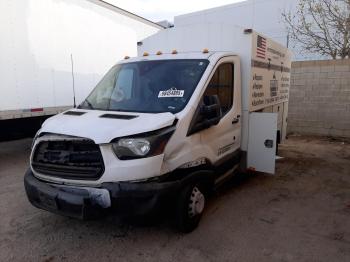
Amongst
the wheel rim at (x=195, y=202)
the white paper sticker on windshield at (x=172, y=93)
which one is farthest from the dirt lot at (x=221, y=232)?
the white paper sticker on windshield at (x=172, y=93)

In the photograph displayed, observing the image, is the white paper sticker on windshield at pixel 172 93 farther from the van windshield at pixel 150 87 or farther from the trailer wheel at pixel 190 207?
the trailer wheel at pixel 190 207

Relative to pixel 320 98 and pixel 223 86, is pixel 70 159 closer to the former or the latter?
pixel 223 86

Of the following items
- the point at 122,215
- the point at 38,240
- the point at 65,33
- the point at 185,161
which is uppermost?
the point at 65,33

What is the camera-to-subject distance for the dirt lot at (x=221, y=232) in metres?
3.23

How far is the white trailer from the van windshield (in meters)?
2.51

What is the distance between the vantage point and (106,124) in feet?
10.5

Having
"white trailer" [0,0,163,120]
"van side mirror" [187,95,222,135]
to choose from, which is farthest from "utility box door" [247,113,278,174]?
"white trailer" [0,0,163,120]

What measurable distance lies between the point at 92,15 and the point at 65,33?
0.98 metres

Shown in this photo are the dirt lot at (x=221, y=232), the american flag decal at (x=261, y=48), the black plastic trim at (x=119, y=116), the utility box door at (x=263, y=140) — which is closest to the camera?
the dirt lot at (x=221, y=232)

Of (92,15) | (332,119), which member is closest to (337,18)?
(332,119)

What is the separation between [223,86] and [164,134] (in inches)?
59.7

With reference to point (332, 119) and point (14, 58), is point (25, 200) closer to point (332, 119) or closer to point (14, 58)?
point (14, 58)

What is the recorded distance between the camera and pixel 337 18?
9891mm

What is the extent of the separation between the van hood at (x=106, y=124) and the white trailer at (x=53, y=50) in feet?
9.88
